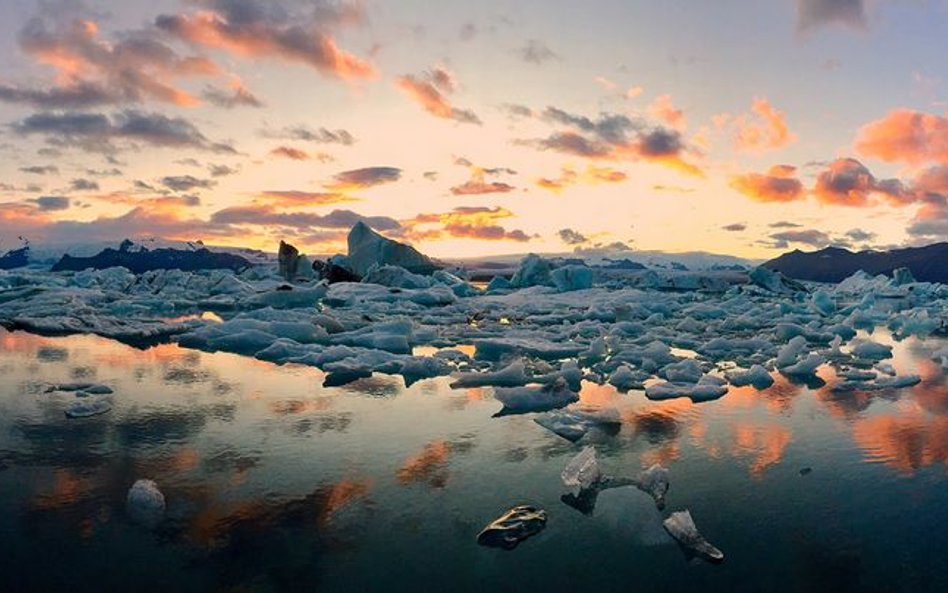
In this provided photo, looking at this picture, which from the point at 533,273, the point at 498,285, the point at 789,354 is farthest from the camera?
the point at 533,273

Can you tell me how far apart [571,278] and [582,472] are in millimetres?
32198

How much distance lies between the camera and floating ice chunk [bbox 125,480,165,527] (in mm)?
4102

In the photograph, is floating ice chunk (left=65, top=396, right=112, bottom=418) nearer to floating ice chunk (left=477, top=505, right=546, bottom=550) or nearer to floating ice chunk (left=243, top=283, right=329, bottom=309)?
floating ice chunk (left=477, top=505, right=546, bottom=550)

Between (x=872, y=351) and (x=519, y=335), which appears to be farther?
(x=519, y=335)

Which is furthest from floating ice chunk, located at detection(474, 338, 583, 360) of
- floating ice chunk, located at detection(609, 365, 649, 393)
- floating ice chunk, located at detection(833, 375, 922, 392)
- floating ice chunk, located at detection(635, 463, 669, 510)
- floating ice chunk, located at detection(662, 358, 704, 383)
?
floating ice chunk, located at detection(635, 463, 669, 510)

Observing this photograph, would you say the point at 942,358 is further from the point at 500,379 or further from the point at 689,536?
the point at 689,536

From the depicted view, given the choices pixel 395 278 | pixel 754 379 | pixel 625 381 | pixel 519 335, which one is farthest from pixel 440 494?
pixel 395 278

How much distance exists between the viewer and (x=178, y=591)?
127 inches

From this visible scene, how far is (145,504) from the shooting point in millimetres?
4230

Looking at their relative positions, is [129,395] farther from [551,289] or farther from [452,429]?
[551,289]

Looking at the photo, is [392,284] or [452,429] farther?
[392,284]

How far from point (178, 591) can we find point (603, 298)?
27188 mm

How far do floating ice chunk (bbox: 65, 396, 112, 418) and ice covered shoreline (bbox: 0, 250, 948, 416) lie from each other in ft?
9.60

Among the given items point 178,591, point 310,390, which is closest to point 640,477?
point 178,591
